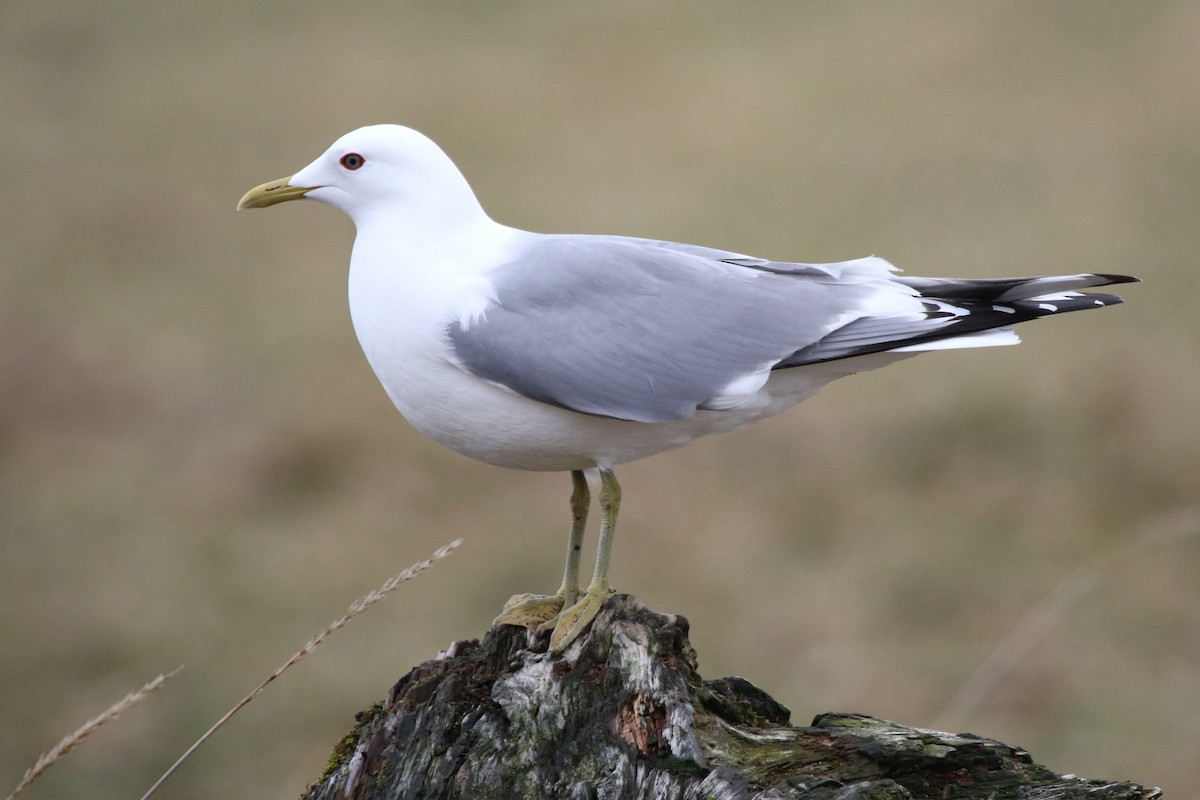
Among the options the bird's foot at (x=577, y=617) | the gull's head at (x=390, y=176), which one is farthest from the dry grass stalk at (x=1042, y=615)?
the gull's head at (x=390, y=176)

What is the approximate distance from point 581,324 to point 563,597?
0.88 metres

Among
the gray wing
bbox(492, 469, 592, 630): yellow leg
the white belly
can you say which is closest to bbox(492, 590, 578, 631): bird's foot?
bbox(492, 469, 592, 630): yellow leg

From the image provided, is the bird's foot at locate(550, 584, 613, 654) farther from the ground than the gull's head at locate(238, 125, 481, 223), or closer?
closer

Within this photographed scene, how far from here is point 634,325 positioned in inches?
152

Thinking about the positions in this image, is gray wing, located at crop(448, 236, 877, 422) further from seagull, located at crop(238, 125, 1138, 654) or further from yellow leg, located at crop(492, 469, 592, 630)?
yellow leg, located at crop(492, 469, 592, 630)

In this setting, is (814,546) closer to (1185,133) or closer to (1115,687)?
(1115,687)

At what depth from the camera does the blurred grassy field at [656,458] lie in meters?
6.88

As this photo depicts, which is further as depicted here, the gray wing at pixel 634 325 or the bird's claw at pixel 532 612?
the bird's claw at pixel 532 612

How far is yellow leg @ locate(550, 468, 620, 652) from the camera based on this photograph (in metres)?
3.62

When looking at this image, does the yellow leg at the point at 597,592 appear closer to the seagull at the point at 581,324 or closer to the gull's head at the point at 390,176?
the seagull at the point at 581,324

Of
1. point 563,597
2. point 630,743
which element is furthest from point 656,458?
point 630,743

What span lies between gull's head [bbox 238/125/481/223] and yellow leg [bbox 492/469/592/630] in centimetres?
95

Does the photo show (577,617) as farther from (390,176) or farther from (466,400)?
(390,176)

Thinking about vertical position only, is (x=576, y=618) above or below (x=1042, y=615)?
below
